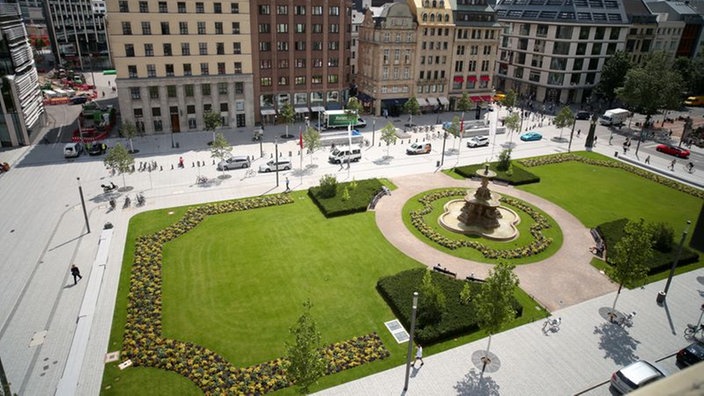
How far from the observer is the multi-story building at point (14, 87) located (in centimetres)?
6925

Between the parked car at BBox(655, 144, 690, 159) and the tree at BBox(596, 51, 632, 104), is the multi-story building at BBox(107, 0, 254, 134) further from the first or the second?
the tree at BBox(596, 51, 632, 104)

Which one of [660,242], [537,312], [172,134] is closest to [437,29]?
[172,134]

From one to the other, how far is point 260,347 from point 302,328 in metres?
8.08

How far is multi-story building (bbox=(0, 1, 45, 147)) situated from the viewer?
2726 inches

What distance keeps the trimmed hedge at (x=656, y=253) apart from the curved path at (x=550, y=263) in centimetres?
172

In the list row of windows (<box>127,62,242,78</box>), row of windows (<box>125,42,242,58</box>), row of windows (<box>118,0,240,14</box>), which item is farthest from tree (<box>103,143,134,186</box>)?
row of windows (<box>118,0,240,14</box>)

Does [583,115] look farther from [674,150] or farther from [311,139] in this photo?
[311,139]

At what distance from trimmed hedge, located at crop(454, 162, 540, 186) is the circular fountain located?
11.5 meters

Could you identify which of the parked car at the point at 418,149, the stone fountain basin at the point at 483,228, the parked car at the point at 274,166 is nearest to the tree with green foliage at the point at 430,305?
the stone fountain basin at the point at 483,228

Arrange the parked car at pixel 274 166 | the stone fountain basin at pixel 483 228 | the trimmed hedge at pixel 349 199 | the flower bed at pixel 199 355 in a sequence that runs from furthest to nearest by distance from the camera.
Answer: the parked car at pixel 274 166 → the trimmed hedge at pixel 349 199 → the stone fountain basin at pixel 483 228 → the flower bed at pixel 199 355

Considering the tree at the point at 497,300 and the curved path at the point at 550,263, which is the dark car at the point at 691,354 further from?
the tree at the point at 497,300

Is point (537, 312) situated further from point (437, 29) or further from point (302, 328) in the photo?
point (437, 29)

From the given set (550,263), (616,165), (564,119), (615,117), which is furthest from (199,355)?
(615,117)

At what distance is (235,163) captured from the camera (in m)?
66.2
